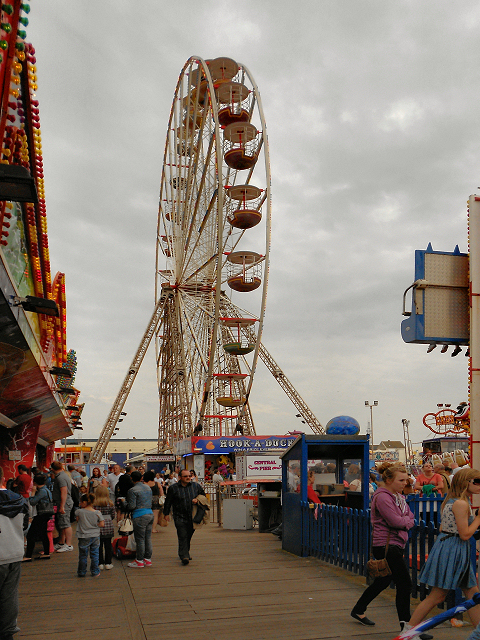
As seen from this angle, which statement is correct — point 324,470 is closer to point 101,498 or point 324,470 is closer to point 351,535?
point 351,535

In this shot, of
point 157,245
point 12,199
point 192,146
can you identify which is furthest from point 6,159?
point 157,245

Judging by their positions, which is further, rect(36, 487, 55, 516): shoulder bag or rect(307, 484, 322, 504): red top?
rect(307, 484, 322, 504): red top

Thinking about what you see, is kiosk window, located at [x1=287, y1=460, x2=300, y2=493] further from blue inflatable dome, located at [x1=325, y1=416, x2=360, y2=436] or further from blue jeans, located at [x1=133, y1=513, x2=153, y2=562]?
blue jeans, located at [x1=133, y1=513, x2=153, y2=562]

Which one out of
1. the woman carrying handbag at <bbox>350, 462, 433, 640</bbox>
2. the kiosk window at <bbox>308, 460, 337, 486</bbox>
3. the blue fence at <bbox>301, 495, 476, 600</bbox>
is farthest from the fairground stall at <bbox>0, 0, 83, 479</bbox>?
A: the kiosk window at <bbox>308, 460, 337, 486</bbox>

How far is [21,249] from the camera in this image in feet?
29.4

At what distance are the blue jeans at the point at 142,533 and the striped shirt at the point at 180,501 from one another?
298mm

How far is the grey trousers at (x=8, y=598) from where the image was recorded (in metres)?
4.69

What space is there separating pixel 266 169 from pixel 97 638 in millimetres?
23142

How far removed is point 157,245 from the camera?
36062 millimetres

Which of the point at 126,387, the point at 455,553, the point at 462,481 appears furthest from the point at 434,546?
the point at 126,387

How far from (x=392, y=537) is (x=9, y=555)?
3211mm

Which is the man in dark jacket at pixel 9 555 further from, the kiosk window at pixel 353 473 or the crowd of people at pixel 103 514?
the kiosk window at pixel 353 473

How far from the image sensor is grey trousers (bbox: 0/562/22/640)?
469 cm

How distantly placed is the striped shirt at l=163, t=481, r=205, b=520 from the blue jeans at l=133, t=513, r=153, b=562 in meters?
0.30
